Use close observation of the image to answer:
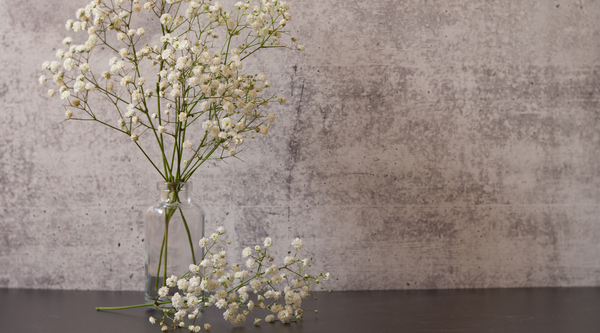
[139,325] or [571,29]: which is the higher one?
[571,29]

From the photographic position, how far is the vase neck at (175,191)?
127cm

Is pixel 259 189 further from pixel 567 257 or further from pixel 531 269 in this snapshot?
pixel 567 257

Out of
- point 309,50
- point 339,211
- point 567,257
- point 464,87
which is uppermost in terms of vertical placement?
point 309,50

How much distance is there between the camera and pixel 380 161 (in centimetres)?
161

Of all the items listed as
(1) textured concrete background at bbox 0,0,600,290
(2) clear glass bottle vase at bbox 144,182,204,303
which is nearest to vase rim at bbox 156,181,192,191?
(2) clear glass bottle vase at bbox 144,182,204,303

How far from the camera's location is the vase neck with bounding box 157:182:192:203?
1270 millimetres

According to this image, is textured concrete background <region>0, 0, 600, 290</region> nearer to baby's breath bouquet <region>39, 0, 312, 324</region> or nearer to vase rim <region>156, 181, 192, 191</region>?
baby's breath bouquet <region>39, 0, 312, 324</region>

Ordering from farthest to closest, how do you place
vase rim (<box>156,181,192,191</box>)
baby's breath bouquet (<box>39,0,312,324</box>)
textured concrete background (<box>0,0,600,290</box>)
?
textured concrete background (<box>0,0,600,290</box>) → vase rim (<box>156,181,192,191</box>) → baby's breath bouquet (<box>39,0,312,324</box>)

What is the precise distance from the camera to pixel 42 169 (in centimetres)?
157

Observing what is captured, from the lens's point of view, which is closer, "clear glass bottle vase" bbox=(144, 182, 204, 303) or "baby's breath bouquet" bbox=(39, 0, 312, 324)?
"baby's breath bouquet" bbox=(39, 0, 312, 324)

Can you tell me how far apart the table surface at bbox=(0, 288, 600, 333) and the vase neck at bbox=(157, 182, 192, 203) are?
331 millimetres

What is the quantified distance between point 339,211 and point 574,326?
2.45 feet

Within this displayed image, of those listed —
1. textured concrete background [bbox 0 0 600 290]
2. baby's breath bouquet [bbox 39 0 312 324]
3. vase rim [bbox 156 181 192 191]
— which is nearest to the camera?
baby's breath bouquet [bbox 39 0 312 324]

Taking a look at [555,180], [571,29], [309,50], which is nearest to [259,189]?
[309,50]
